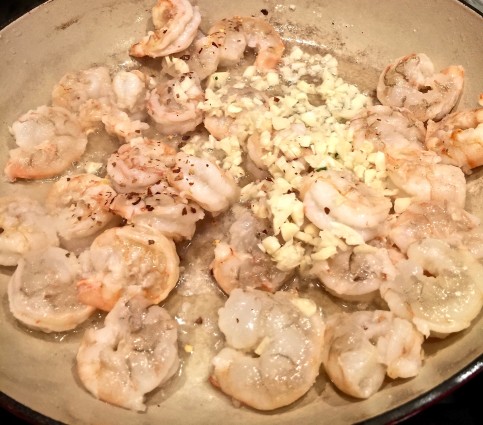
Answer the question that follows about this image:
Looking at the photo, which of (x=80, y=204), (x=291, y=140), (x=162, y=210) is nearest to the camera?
(x=162, y=210)

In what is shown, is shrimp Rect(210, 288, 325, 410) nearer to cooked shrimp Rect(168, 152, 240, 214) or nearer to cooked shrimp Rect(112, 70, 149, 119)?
cooked shrimp Rect(168, 152, 240, 214)

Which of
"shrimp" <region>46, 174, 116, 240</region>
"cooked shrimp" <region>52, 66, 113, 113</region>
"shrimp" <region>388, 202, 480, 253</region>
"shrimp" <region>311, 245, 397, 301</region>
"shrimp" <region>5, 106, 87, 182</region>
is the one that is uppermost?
"cooked shrimp" <region>52, 66, 113, 113</region>

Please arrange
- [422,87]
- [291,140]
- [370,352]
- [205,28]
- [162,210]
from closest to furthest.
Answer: [370,352], [162,210], [291,140], [422,87], [205,28]

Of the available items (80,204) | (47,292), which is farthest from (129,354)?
(80,204)

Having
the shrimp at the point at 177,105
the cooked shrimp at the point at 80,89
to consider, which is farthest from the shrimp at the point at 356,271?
the cooked shrimp at the point at 80,89

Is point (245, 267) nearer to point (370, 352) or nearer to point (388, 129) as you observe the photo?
point (370, 352)

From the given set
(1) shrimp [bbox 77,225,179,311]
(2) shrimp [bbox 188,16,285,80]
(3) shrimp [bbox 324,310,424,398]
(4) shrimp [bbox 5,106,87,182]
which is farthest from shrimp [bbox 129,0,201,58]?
(3) shrimp [bbox 324,310,424,398]
